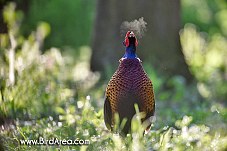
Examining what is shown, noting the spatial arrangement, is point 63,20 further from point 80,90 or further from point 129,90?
point 129,90

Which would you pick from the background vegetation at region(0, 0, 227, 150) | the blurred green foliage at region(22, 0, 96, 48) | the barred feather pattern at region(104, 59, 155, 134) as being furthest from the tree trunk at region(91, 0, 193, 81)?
the barred feather pattern at region(104, 59, 155, 134)

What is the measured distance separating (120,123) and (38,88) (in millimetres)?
2968

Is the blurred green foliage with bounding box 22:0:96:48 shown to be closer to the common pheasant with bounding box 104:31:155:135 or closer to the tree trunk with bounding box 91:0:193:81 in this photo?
the tree trunk with bounding box 91:0:193:81

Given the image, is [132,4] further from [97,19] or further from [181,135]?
[181,135]

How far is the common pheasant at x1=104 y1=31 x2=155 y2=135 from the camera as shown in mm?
4691

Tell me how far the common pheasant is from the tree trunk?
502 centimetres

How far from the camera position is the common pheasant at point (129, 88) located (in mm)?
4691

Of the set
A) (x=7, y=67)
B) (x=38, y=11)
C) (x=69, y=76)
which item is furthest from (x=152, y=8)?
(x=38, y=11)

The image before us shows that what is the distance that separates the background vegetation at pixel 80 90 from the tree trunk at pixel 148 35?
19 cm

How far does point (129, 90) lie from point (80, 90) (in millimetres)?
3888

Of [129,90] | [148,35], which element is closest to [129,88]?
[129,90]

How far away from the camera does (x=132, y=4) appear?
391 inches

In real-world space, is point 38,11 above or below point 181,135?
above

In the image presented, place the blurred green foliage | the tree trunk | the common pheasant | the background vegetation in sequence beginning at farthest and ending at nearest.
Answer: the blurred green foliage → the tree trunk → the background vegetation → the common pheasant
